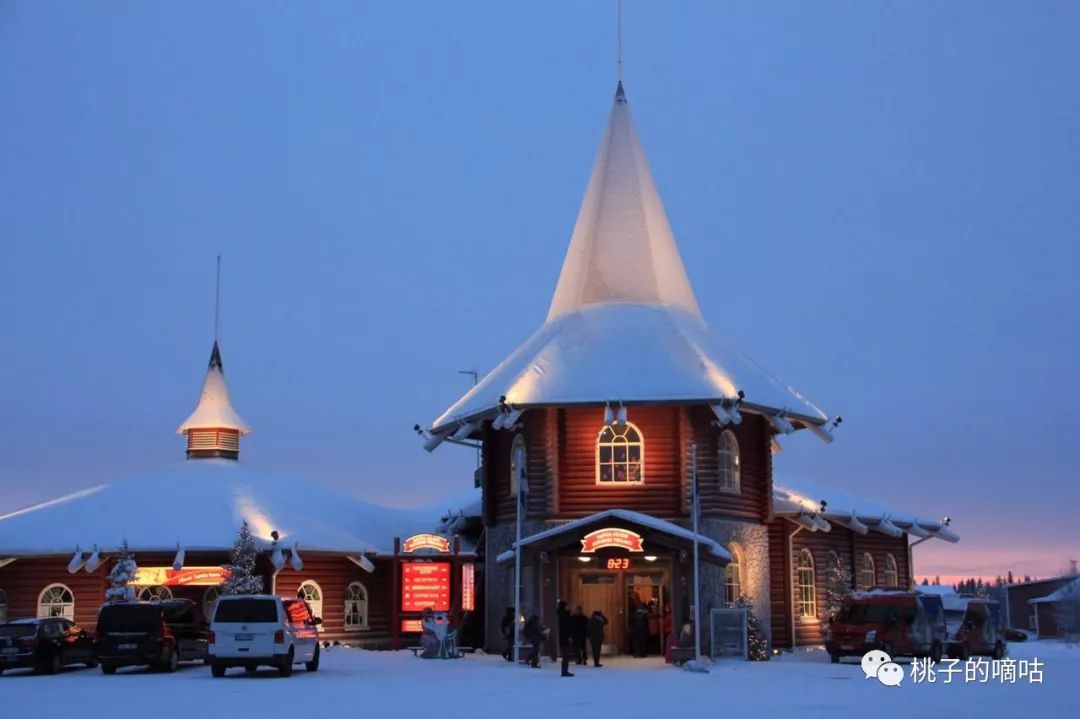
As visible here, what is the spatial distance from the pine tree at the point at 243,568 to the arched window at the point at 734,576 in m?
12.5

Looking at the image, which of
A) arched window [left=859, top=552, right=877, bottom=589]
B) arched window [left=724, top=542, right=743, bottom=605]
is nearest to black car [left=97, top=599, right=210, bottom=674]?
arched window [left=724, top=542, right=743, bottom=605]

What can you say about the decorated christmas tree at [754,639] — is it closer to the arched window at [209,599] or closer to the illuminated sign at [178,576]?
the illuminated sign at [178,576]

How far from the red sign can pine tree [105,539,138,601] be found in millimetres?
7251

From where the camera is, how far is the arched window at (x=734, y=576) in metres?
35.9

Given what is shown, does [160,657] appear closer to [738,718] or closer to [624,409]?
[624,409]

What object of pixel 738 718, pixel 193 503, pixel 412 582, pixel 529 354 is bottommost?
pixel 738 718

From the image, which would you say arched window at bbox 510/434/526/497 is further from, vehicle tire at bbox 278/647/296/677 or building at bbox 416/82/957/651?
vehicle tire at bbox 278/647/296/677

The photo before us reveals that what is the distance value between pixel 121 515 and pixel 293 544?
5633 millimetres

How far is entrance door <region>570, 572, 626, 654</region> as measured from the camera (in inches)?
1399

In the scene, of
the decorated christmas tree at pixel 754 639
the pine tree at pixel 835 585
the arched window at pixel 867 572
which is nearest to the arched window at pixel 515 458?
the decorated christmas tree at pixel 754 639

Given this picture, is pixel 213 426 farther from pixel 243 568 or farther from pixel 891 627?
pixel 891 627

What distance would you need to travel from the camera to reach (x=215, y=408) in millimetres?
48500

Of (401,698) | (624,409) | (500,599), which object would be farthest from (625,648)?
(401,698)

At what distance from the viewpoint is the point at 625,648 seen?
116 feet
